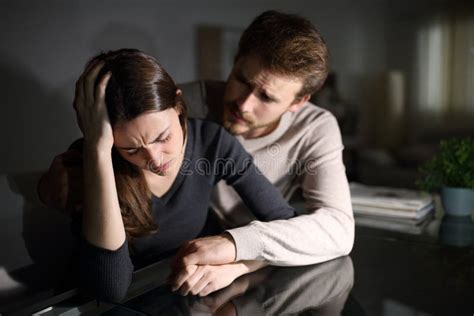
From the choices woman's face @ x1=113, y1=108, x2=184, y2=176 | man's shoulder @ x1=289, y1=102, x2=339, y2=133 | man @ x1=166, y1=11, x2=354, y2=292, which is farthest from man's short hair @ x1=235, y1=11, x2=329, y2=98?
woman's face @ x1=113, y1=108, x2=184, y2=176

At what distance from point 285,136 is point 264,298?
56cm

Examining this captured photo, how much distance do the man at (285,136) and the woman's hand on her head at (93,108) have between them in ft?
0.96

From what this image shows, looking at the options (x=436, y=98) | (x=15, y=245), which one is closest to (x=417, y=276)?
(x=15, y=245)

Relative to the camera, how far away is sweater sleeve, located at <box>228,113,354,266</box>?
0.89m

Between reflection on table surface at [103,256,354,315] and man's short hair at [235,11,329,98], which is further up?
man's short hair at [235,11,329,98]

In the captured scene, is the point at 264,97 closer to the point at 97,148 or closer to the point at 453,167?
the point at 97,148

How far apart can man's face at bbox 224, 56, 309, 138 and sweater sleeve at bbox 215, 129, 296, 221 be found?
9 centimetres

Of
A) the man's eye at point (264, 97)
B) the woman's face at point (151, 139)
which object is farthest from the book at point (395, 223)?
the woman's face at point (151, 139)

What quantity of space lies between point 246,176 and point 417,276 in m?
0.41

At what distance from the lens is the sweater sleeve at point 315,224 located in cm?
89

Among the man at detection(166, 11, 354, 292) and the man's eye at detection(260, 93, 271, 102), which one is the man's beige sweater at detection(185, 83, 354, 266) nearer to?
the man at detection(166, 11, 354, 292)

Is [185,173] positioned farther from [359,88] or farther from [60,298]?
[359,88]

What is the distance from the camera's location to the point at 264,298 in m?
0.81

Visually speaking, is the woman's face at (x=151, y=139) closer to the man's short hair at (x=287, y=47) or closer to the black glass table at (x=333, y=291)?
the black glass table at (x=333, y=291)
